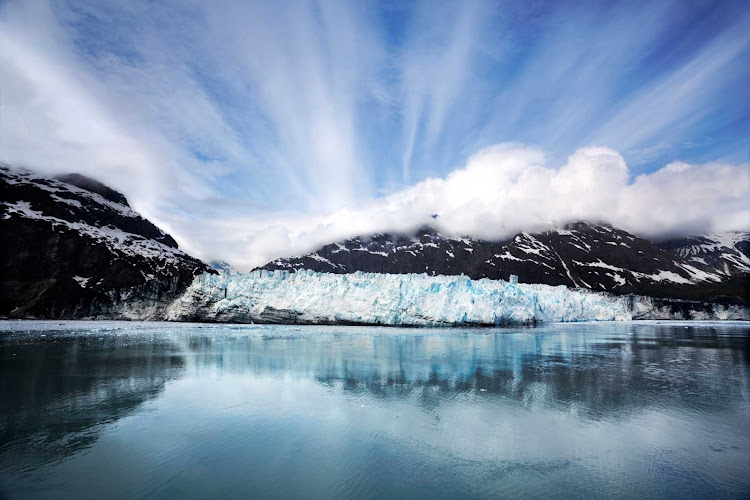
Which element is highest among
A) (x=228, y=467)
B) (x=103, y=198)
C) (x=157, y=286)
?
(x=103, y=198)

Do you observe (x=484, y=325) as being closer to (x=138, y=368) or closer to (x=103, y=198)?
(x=138, y=368)

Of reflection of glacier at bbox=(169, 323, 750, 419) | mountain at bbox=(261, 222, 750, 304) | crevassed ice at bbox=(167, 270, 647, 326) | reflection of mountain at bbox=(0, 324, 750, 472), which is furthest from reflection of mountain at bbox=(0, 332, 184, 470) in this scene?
mountain at bbox=(261, 222, 750, 304)

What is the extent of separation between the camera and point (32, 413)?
8992mm

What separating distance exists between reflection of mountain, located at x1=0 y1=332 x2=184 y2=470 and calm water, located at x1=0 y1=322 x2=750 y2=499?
5 cm

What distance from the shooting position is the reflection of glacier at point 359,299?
39.9 meters

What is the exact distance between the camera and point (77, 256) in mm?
65812

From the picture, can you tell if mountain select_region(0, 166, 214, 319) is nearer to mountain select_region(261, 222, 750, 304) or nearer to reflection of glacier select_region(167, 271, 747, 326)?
reflection of glacier select_region(167, 271, 747, 326)

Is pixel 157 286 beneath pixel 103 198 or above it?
beneath

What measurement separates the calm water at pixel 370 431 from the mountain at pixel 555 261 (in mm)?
100875

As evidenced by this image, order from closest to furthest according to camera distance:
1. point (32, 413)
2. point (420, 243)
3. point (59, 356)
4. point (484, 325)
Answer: point (32, 413), point (59, 356), point (484, 325), point (420, 243)

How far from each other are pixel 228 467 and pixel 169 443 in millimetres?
1765

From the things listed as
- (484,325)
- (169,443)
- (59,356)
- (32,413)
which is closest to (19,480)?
(169,443)

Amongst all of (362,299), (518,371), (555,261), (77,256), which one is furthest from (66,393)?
(555,261)

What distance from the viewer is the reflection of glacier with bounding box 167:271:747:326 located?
39.9 metres
